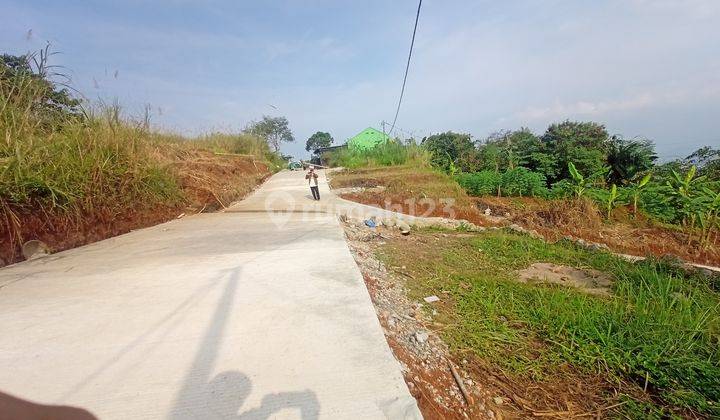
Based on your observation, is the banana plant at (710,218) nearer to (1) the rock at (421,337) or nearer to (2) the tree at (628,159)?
(2) the tree at (628,159)

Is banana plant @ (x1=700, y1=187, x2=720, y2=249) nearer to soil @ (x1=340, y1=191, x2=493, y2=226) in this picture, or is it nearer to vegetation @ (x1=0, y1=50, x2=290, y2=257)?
soil @ (x1=340, y1=191, x2=493, y2=226)

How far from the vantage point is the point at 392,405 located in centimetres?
129

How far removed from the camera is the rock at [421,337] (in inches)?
76.7

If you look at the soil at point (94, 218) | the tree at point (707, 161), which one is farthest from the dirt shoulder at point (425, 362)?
the tree at point (707, 161)

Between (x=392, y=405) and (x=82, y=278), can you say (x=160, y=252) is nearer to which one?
(x=82, y=278)

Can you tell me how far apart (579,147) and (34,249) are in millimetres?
13187

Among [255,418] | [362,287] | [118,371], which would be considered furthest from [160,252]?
[255,418]

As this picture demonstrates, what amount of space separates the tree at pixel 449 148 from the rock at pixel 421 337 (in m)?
12.4

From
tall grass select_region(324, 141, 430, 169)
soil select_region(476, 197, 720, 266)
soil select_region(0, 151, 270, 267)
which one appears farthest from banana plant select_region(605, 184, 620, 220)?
soil select_region(0, 151, 270, 267)

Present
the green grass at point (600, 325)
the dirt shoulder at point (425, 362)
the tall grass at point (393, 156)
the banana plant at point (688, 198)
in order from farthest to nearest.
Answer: the tall grass at point (393, 156) → the banana plant at point (688, 198) → the green grass at point (600, 325) → the dirt shoulder at point (425, 362)

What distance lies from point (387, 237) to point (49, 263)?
12.3ft

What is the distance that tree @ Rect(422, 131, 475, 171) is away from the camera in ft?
47.2

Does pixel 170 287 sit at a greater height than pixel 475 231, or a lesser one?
greater

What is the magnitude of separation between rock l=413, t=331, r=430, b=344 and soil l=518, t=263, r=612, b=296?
5.12 feet
